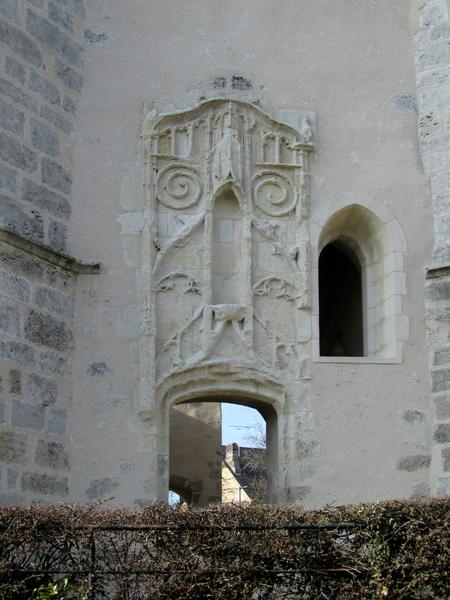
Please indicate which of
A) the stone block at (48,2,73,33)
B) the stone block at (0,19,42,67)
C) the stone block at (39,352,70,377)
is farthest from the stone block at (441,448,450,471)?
the stone block at (48,2,73,33)

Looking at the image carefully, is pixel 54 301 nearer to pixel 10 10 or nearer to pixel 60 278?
pixel 60 278

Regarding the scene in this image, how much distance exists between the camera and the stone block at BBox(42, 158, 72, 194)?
1052 cm

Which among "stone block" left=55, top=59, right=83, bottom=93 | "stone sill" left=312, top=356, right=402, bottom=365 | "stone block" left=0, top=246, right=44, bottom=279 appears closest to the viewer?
"stone block" left=0, top=246, right=44, bottom=279

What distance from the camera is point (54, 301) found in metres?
10.2

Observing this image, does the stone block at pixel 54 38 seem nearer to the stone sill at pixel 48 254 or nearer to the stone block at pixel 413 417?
the stone sill at pixel 48 254

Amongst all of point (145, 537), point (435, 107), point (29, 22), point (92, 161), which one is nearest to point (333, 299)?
point (435, 107)

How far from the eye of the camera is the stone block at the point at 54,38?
10.7 metres

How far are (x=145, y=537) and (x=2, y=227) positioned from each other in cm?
344

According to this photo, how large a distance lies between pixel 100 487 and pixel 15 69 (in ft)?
12.8

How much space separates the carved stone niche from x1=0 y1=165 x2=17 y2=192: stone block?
1.31 meters

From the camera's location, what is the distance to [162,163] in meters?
10.9

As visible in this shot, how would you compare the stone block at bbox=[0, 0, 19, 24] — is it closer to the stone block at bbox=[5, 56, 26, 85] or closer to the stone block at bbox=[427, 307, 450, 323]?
the stone block at bbox=[5, 56, 26, 85]

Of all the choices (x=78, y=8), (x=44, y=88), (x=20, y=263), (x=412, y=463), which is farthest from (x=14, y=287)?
(x=412, y=463)

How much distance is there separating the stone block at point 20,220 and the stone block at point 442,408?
3.96 m
